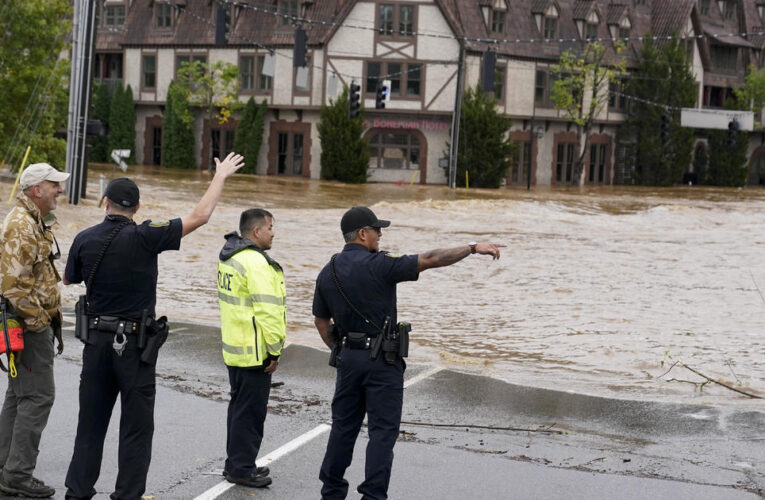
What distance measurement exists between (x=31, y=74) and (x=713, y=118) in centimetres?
3781

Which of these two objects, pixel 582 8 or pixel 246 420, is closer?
pixel 246 420

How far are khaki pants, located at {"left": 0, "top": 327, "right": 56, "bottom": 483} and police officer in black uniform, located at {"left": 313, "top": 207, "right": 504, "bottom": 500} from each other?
5.94 feet

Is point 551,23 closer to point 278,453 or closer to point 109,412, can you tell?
point 278,453

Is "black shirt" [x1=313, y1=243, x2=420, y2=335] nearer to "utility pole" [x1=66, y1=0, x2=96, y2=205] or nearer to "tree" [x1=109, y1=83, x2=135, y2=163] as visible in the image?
"utility pole" [x1=66, y1=0, x2=96, y2=205]

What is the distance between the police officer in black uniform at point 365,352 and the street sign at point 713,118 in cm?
5521

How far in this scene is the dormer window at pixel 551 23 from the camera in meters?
57.2

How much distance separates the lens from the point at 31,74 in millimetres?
35375

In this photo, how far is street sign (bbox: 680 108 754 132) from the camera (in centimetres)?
5997

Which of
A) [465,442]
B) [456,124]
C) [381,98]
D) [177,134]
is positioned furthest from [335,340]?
[177,134]

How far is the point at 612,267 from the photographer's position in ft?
80.1

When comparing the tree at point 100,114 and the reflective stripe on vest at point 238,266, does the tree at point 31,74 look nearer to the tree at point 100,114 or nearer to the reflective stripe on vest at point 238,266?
the tree at point 100,114

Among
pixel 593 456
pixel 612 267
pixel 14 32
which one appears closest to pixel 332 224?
pixel 612 267

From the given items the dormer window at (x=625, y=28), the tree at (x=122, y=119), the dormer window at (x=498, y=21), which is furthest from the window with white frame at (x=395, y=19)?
the dormer window at (x=625, y=28)

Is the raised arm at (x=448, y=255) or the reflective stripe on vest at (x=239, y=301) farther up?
the raised arm at (x=448, y=255)
